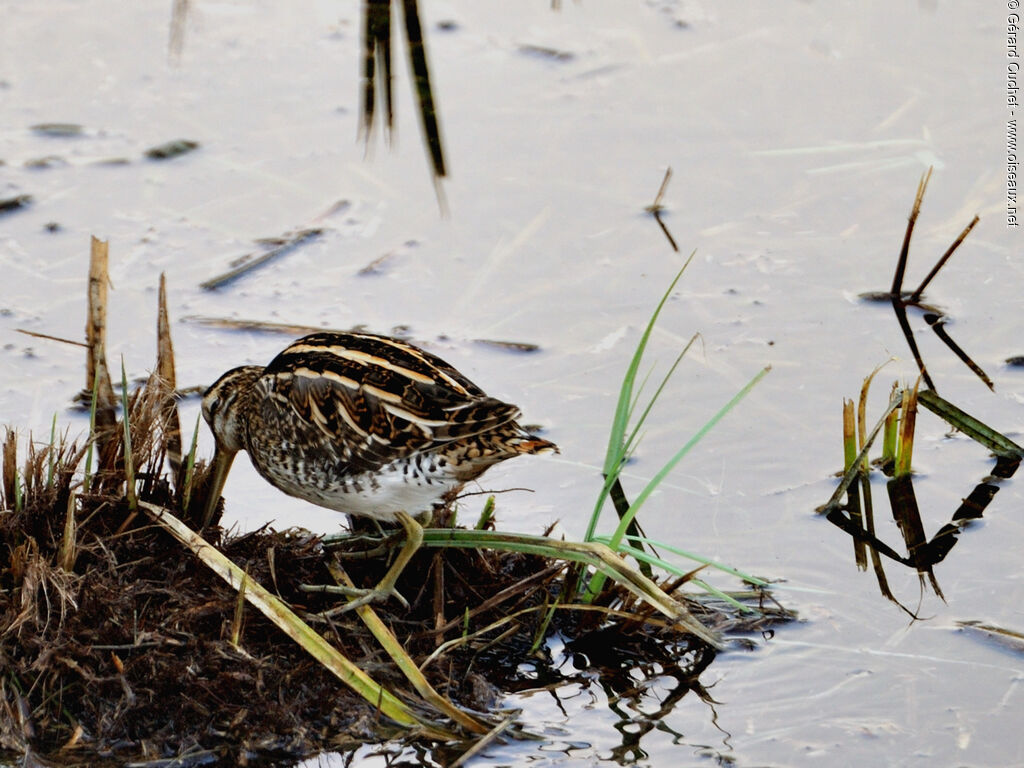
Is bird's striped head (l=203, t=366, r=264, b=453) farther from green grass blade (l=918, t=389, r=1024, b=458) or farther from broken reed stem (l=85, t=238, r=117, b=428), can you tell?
green grass blade (l=918, t=389, r=1024, b=458)

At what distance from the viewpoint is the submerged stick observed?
12.8ft

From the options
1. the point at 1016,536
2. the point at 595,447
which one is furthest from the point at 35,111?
the point at 1016,536

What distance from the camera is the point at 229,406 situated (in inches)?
185

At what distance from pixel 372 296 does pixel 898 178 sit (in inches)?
101

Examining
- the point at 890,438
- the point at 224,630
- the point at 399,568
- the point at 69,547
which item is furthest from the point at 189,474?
the point at 890,438

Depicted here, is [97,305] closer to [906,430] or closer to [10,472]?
[10,472]

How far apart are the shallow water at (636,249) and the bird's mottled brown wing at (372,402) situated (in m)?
0.67

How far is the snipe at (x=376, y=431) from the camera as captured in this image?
4207mm

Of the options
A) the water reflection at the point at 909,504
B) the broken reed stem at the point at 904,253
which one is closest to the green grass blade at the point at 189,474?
the water reflection at the point at 909,504

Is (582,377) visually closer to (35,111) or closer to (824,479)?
(824,479)

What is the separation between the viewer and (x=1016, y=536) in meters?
4.84

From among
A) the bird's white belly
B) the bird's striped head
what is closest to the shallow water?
the bird's striped head

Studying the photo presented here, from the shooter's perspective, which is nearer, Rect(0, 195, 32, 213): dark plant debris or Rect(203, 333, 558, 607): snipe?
Rect(203, 333, 558, 607): snipe

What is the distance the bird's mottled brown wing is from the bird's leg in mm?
199
